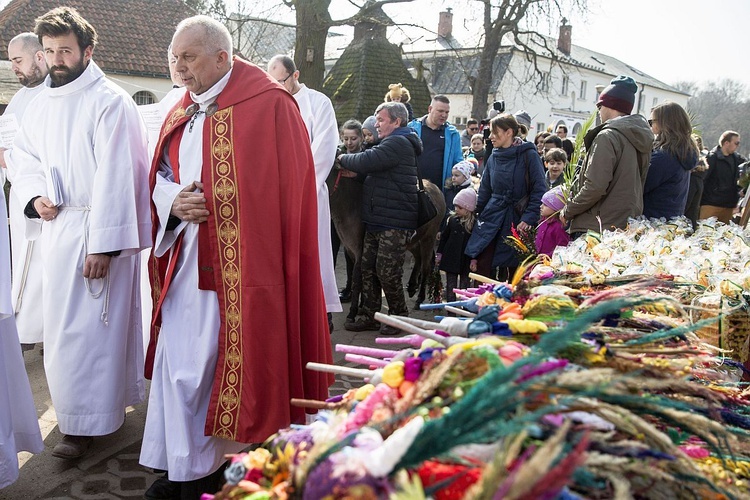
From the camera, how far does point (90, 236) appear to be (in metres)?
3.58

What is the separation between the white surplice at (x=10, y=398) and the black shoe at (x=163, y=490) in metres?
0.61

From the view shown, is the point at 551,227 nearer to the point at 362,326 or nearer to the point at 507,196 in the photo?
the point at 507,196

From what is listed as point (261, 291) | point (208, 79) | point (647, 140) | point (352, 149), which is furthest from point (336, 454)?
point (352, 149)

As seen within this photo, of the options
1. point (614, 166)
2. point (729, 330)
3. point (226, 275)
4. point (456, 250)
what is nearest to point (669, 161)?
point (614, 166)

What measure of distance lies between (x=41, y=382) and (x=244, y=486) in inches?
170

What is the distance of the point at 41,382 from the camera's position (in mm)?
4887

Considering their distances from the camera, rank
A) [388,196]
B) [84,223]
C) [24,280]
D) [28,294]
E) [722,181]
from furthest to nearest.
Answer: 1. [722,181]
2. [388,196]
3. [24,280]
4. [28,294]
5. [84,223]

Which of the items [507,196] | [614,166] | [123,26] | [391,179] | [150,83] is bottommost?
[507,196]

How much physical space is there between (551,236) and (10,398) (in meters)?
4.08

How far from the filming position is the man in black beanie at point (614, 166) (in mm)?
4781

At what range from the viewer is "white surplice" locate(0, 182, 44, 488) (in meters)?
3.07

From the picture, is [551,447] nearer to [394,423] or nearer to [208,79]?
[394,423]

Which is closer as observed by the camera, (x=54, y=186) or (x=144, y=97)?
(x=54, y=186)

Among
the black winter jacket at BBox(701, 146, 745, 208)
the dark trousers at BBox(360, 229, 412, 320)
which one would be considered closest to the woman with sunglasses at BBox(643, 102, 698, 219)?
the dark trousers at BBox(360, 229, 412, 320)
